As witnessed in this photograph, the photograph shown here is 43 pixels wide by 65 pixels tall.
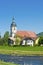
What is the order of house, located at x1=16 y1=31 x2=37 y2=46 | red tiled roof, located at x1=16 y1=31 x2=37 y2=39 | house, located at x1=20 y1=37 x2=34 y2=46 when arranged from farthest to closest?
red tiled roof, located at x1=16 y1=31 x2=37 y2=39
house, located at x1=16 y1=31 x2=37 y2=46
house, located at x1=20 y1=37 x2=34 y2=46

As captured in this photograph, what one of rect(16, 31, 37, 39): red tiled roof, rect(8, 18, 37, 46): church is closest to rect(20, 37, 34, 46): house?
rect(8, 18, 37, 46): church

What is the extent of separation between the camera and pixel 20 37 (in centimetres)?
14088

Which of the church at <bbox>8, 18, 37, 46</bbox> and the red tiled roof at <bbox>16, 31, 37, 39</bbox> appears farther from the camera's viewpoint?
the red tiled roof at <bbox>16, 31, 37, 39</bbox>

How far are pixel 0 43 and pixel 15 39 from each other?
42.1ft

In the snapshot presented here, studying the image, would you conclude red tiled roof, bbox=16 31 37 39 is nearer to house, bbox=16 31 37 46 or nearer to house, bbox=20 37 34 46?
house, bbox=16 31 37 46

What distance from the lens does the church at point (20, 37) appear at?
131 meters

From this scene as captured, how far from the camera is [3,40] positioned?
129 metres

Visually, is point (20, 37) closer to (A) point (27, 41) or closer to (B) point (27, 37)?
(B) point (27, 37)

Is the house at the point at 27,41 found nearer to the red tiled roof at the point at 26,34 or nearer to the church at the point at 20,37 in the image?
the church at the point at 20,37

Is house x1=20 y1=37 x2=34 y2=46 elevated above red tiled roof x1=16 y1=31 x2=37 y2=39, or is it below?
below

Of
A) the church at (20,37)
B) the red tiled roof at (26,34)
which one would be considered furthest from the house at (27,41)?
the red tiled roof at (26,34)

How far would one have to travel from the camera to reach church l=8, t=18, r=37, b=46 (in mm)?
130988

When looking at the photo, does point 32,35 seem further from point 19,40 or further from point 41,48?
point 41,48

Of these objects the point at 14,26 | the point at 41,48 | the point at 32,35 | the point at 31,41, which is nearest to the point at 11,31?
the point at 14,26
